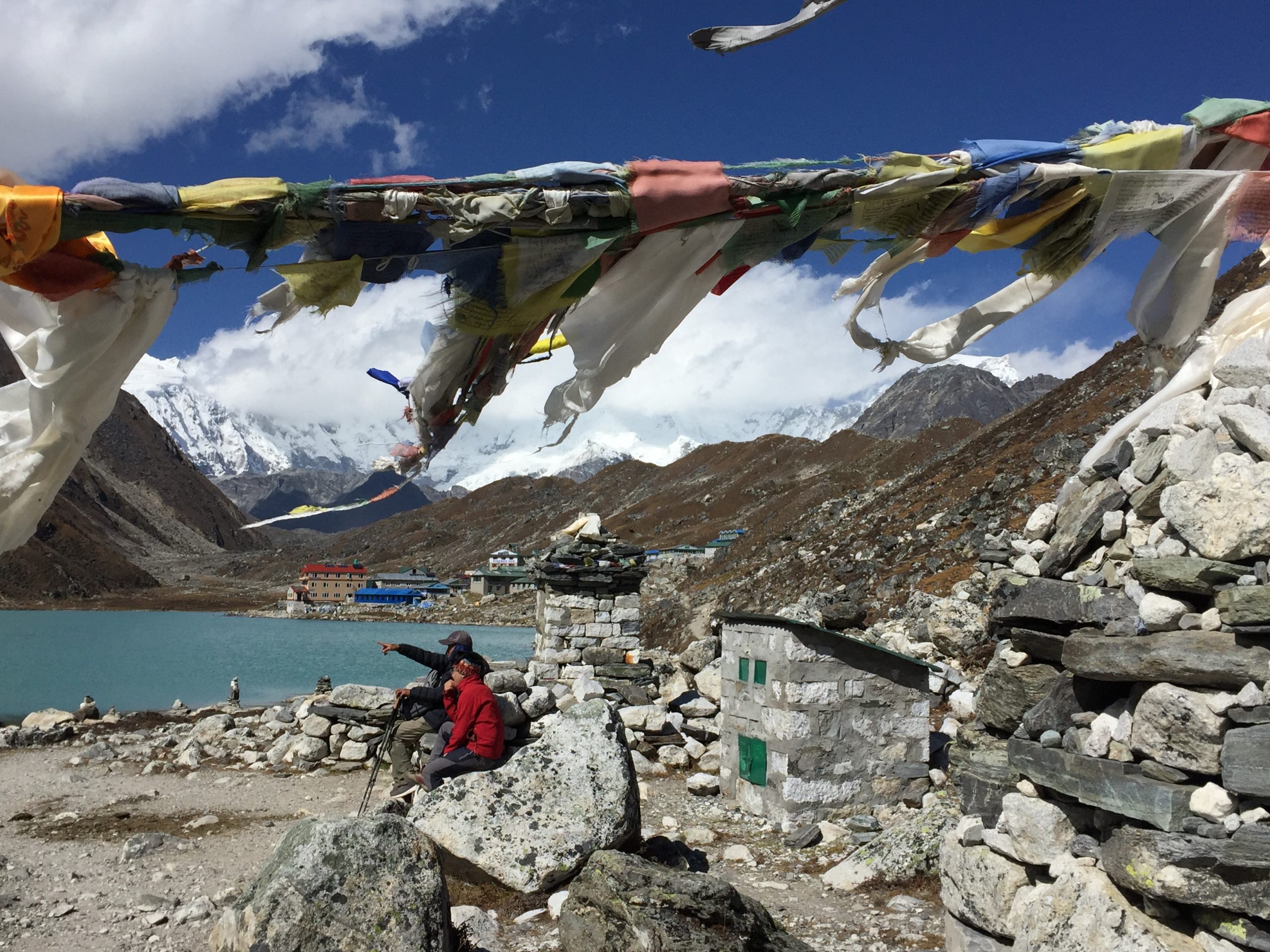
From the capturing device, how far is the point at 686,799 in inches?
436

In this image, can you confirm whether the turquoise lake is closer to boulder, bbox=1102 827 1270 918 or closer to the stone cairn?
the stone cairn

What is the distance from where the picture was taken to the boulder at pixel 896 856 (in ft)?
25.6

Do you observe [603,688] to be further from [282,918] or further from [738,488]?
[738,488]

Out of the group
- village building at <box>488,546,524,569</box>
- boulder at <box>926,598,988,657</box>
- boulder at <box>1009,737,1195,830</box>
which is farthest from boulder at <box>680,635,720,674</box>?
village building at <box>488,546,524,569</box>

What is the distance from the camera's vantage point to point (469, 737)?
8.70 metres

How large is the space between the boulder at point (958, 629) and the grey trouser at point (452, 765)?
10898 millimetres

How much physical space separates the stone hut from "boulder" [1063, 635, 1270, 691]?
5.88m

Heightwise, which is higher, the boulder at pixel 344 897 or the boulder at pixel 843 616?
the boulder at pixel 843 616

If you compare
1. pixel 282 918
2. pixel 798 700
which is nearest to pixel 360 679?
pixel 798 700

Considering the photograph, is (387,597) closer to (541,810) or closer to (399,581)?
(399,581)

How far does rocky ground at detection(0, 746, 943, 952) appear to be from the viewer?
6.82 metres

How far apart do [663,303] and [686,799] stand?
28.6 ft

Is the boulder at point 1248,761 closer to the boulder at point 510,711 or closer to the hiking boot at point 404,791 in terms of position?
the hiking boot at point 404,791

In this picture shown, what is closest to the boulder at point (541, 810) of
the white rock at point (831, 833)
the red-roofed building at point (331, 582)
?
the white rock at point (831, 833)
